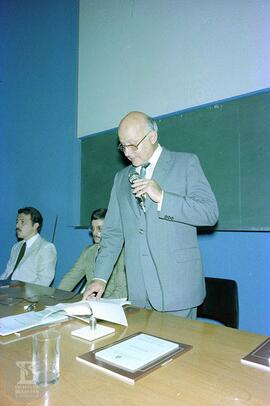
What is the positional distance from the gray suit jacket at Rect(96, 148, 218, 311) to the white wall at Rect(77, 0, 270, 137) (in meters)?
0.97

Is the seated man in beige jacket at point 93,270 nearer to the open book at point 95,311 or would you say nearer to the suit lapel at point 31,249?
the suit lapel at point 31,249

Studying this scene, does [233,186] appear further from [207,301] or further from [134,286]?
[134,286]

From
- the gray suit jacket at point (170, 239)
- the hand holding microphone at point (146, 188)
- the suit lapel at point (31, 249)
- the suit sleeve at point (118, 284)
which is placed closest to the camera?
the hand holding microphone at point (146, 188)

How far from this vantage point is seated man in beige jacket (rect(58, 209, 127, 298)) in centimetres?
239

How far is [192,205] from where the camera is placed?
4.82ft

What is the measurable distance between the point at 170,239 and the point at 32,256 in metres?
1.92

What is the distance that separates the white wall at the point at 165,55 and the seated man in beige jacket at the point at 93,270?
101 cm

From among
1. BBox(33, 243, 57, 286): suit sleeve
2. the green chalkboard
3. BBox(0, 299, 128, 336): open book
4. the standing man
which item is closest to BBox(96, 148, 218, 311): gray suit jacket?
the standing man

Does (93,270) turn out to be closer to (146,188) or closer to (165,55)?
(146,188)

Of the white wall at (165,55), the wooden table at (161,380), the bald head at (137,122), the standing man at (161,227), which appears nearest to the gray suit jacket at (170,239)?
the standing man at (161,227)

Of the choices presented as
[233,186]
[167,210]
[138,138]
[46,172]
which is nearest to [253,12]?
[233,186]

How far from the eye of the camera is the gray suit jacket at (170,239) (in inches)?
59.5

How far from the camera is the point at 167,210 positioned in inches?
57.2

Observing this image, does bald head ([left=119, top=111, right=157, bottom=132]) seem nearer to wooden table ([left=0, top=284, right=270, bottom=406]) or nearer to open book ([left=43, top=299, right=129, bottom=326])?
open book ([left=43, top=299, right=129, bottom=326])
